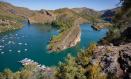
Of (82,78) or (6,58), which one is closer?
(82,78)

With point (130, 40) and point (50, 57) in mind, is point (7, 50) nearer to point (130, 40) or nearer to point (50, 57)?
point (50, 57)

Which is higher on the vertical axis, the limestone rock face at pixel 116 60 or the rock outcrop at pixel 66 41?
the limestone rock face at pixel 116 60

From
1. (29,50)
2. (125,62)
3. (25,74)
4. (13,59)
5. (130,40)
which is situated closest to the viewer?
(125,62)

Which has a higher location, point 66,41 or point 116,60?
point 116,60

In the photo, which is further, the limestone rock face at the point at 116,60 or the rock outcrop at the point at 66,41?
the rock outcrop at the point at 66,41

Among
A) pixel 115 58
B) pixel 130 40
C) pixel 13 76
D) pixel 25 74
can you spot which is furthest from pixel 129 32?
pixel 13 76

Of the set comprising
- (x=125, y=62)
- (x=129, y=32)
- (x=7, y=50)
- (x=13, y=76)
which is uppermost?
(x=129, y=32)

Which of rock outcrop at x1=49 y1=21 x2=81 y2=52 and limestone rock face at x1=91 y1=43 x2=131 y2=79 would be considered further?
rock outcrop at x1=49 y1=21 x2=81 y2=52

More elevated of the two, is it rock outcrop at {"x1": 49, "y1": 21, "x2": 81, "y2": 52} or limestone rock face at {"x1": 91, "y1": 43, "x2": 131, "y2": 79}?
limestone rock face at {"x1": 91, "y1": 43, "x2": 131, "y2": 79}
